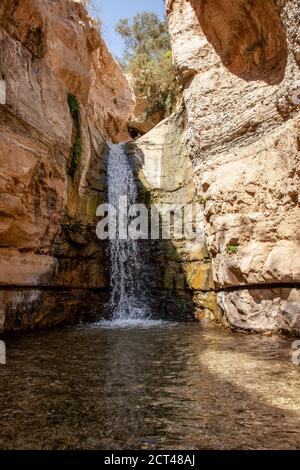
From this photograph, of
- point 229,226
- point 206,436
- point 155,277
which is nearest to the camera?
point 206,436

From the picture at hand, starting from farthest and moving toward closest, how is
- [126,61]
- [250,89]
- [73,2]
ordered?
[126,61]
[73,2]
[250,89]

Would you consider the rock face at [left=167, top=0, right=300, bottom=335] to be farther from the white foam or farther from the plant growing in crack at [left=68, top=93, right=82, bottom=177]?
the plant growing in crack at [left=68, top=93, right=82, bottom=177]

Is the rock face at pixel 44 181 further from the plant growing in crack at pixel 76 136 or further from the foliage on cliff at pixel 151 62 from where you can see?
the foliage on cliff at pixel 151 62

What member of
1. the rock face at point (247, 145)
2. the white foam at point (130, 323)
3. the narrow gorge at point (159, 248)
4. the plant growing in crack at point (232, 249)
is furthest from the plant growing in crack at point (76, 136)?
the plant growing in crack at point (232, 249)

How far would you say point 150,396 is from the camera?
2883 millimetres

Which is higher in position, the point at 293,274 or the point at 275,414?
the point at 293,274

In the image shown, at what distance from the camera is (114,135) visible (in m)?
16.6

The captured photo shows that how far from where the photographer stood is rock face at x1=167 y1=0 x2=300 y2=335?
5652 millimetres

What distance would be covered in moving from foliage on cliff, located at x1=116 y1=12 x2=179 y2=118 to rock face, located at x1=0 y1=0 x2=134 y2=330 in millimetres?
6445

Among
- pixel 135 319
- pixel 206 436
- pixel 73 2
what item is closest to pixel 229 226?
pixel 135 319

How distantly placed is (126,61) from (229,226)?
1998 centimetres

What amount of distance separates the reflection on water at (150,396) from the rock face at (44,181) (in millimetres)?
2029

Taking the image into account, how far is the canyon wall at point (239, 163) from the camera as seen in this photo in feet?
18.7

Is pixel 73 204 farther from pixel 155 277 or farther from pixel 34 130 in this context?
pixel 155 277
